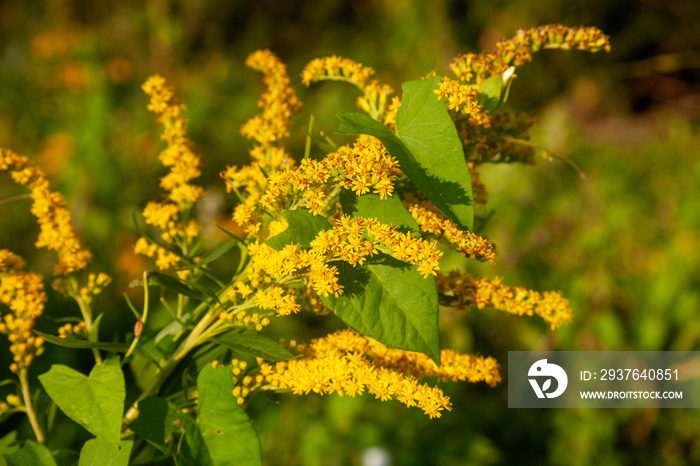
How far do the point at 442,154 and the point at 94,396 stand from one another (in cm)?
53

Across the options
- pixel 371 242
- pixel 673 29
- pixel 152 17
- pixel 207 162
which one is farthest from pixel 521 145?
pixel 673 29

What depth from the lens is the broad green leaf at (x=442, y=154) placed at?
71cm

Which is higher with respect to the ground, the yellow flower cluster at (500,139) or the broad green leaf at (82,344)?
the yellow flower cluster at (500,139)

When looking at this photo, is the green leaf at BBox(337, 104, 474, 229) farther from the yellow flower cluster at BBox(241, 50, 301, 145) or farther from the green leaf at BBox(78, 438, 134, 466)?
the green leaf at BBox(78, 438, 134, 466)

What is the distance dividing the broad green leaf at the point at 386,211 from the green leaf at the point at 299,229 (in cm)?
5

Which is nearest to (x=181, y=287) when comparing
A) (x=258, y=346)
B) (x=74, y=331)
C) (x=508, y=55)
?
(x=258, y=346)

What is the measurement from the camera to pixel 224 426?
2.13 ft

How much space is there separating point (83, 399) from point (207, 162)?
322 cm

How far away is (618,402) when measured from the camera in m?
2.49

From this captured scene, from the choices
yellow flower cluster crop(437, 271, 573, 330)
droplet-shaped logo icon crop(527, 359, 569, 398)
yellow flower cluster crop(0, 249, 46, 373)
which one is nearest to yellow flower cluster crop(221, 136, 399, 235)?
yellow flower cluster crop(437, 271, 573, 330)

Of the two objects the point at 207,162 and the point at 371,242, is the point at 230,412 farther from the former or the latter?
the point at 207,162

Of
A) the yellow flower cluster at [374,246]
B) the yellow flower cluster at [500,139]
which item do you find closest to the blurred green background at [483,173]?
the yellow flower cluster at [500,139]

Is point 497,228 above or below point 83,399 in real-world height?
above

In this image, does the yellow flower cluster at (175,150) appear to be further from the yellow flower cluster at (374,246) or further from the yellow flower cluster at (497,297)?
the yellow flower cluster at (497,297)
